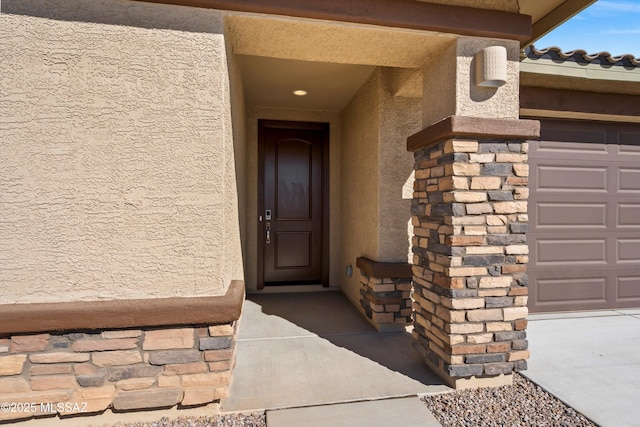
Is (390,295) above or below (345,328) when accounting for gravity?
above

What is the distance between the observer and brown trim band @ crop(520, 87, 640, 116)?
364 cm

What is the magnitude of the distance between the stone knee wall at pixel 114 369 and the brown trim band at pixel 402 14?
204 centimetres

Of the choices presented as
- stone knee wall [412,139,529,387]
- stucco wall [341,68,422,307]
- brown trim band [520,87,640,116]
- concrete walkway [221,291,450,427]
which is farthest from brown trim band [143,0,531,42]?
concrete walkway [221,291,450,427]

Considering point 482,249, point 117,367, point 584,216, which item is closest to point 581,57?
point 584,216

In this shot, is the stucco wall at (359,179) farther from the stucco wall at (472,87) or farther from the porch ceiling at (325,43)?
the stucco wall at (472,87)

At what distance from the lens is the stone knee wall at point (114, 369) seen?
1.79m

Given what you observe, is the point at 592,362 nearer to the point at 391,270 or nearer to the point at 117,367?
the point at 391,270

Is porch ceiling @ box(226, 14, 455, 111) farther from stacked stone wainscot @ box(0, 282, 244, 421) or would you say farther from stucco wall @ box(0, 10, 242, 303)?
stacked stone wainscot @ box(0, 282, 244, 421)

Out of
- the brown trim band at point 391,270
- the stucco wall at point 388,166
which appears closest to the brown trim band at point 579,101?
the stucco wall at point 388,166

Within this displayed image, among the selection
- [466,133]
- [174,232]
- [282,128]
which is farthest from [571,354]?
[282,128]

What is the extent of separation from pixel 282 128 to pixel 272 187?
0.91 metres

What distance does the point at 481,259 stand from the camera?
2.20 m

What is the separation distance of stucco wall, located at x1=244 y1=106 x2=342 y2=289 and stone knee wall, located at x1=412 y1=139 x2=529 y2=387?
103 inches

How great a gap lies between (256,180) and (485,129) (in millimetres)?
3257
